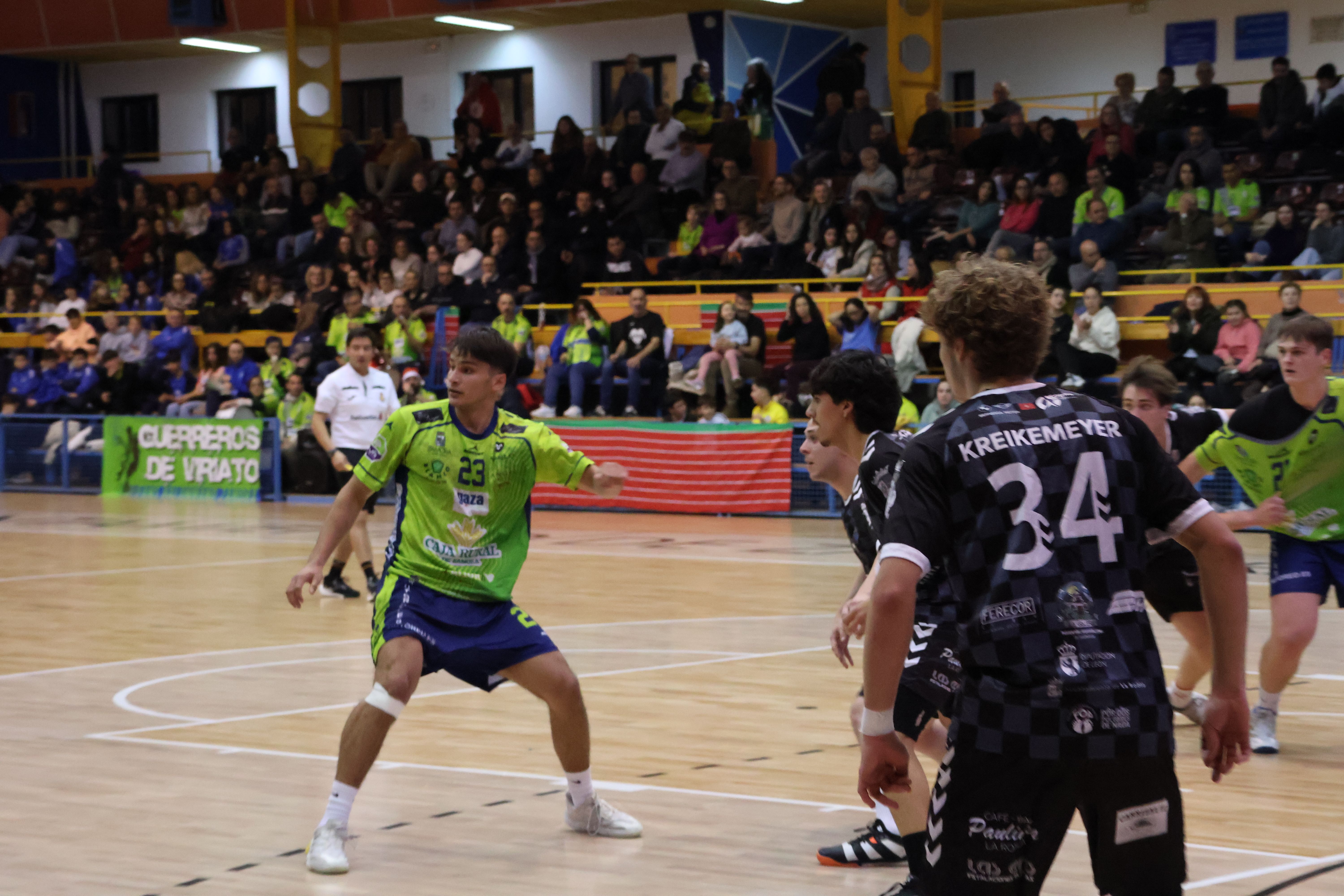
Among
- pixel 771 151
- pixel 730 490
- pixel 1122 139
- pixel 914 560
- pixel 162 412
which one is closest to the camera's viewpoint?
pixel 914 560

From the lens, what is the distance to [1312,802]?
6113mm

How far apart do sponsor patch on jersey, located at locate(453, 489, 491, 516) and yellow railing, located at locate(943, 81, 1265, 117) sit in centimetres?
2069

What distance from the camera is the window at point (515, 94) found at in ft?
102

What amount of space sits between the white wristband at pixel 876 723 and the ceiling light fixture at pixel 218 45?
3153 centimetres

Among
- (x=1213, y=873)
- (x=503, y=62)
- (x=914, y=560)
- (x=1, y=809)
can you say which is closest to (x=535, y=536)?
(x=1, y=809)

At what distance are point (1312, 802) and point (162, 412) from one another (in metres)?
20.5

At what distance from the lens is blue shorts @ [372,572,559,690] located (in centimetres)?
560

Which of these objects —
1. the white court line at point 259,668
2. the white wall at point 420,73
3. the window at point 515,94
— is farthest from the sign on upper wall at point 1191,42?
the white court line at point 259,668

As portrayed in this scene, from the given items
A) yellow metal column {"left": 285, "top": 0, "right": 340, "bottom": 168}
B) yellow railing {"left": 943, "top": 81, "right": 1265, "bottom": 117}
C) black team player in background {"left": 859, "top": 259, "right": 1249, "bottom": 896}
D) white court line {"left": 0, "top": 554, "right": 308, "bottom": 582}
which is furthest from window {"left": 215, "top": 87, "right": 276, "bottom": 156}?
black team player in background {"left": 859, "top": 259, "right": 1249, "bottom": 896}

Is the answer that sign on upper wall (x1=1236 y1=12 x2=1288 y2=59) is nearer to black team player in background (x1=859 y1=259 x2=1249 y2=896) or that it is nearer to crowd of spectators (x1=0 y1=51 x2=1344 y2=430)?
crowd of spectators (x1=0 y1=51 x2=1344 y2=430)

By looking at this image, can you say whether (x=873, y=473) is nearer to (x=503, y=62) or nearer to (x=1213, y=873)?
(x=1213, y=873)

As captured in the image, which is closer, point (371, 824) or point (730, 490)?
point (371, 824)

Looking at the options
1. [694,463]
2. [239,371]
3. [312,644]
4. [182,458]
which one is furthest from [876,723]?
[239,371]

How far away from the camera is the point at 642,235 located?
24.5 metres
